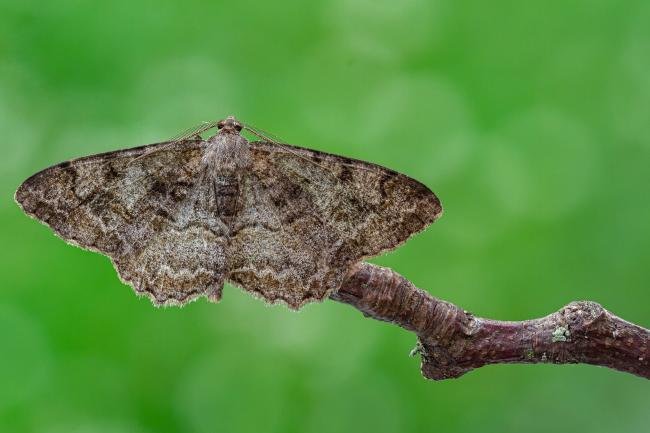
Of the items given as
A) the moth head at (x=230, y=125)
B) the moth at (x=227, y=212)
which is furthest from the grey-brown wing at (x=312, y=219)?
the moth head at (x=230, y=125)

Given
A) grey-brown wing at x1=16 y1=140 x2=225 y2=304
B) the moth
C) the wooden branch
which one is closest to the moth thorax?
the moth

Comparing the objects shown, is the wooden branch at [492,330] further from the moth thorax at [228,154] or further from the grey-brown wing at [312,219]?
the moth thorax at [228,154]

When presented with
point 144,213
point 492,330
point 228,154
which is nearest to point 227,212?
point 228,154

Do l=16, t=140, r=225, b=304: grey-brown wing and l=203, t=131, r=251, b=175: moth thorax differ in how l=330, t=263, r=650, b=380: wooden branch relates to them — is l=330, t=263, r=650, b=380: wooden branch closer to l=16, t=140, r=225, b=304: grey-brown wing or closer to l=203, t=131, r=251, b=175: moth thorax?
l=16, t=140, r=225, b=304: grey-brown wing

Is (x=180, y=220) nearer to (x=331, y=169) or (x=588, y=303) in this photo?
(x=331, y=169)

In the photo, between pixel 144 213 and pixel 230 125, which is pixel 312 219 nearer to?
pixel 230 125

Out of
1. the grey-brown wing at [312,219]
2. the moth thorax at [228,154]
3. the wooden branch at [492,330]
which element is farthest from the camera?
the moth thorax at [228,154]
